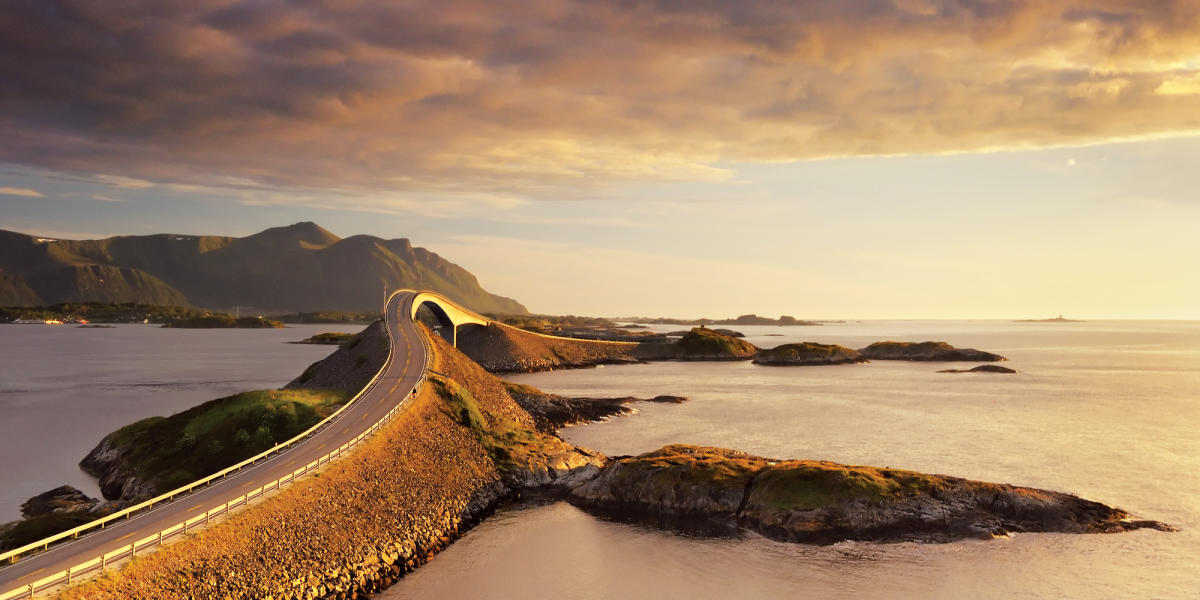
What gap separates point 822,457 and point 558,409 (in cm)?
3834

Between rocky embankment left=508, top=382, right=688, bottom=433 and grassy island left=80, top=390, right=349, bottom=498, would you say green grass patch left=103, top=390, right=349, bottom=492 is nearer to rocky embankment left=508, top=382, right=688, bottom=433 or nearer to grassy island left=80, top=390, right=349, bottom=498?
grassy island left=80, top=390, right=349, bottom=498

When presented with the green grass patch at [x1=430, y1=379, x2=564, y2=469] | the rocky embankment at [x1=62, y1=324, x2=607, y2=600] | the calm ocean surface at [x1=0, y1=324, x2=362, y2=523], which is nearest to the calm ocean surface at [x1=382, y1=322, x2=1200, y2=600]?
the rocky embankment at [x1=62, y1=324, x2=607, y2=600]

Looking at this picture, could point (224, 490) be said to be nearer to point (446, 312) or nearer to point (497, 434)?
point (497, 434)

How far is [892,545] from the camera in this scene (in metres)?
43.9

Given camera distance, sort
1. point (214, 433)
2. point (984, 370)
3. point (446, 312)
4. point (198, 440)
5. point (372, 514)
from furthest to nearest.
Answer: point (984, 370) → point (446, 312) → point (214, 433) → point (198, 440) → point (372, 514)

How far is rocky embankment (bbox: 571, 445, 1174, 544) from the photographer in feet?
152

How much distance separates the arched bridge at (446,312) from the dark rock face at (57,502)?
107 meters

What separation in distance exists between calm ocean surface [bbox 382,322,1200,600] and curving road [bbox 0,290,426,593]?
12.0 meters

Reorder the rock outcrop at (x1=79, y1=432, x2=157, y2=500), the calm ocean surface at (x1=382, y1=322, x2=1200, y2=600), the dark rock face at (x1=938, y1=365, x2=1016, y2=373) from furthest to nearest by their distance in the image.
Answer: the dark rock face at (x1=938, y1=365, x2=1016, y2=373) → the rock outcrop at (x1=79, y1=432, x2=157, y2=500) → the calm ocean surface at (x1=382, y1=322, x2=1200, y2=600)

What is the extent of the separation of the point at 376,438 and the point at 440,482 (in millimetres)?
6333

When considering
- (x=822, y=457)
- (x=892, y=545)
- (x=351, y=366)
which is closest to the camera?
(x=892, y=545)

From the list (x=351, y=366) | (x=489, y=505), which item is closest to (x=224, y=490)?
(x=489, y=505)

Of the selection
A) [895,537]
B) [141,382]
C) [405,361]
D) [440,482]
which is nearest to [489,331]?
[141,382]

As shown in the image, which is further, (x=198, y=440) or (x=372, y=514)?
(x=198, y=440)
